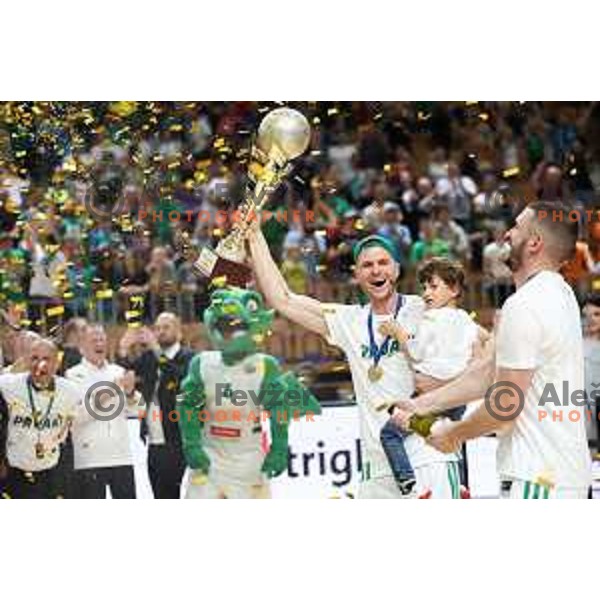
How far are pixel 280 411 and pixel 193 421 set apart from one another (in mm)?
373

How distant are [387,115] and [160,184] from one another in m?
1.00

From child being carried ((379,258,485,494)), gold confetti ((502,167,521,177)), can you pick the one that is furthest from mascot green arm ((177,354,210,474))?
gold confetti ((502,167,521,177))

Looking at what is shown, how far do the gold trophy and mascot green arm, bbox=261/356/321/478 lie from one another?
0.47 m

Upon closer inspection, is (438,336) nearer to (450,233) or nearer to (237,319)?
(450,233)

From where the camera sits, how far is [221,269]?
711 cm

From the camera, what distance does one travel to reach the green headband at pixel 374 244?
23.2ft

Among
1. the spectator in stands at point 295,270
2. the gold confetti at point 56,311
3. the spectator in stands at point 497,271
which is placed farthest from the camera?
the gold confetti at point 56,311

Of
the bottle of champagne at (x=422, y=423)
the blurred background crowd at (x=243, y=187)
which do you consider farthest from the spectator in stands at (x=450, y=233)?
the bottle of champagne at (x=422, y=423)

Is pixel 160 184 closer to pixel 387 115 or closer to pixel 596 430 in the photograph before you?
pixel 387 115

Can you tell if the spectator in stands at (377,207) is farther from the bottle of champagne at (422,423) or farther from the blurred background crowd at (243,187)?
the bottle of champagne at (422,423)

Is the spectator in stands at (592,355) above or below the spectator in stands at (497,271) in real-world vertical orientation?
below

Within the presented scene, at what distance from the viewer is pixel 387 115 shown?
7027 mm

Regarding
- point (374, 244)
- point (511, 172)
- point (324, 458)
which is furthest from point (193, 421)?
point (511, 172)

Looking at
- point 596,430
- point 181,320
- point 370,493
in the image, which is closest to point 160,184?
point 181,320
